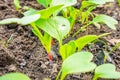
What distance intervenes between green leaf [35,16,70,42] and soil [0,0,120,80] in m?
0.14

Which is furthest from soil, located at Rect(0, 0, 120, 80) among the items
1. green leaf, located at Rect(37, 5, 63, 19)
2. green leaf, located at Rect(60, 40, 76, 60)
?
green leaf, located at Rect(37, 5, 63, 19)

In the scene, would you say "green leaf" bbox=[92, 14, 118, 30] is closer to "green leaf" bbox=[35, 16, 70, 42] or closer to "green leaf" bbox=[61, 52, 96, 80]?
"green leaf" bbox=[35, 16, 70, 42]

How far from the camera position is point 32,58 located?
1.22 meters

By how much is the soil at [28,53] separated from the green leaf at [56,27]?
0.14m

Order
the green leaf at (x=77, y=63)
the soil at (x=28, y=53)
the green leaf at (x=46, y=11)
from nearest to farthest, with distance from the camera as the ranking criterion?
1. the green leaf at (x=77, y=63)
2. the green leaf at (x=46, y=11)
3. the soil at (x=28, y=53)

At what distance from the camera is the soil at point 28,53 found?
115cm

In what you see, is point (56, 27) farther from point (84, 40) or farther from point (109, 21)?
point (109, 21)

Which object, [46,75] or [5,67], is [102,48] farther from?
[5,67]

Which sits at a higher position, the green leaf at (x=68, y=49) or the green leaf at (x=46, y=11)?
the green leaf at (x=46, y=11)

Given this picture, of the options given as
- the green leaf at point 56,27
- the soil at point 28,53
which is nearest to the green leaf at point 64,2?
the green leaf at point 56,27

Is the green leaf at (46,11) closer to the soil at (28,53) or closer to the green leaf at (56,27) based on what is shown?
the green leaf at (56,27)

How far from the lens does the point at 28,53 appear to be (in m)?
1.25

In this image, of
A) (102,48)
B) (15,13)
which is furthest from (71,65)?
(15,13)

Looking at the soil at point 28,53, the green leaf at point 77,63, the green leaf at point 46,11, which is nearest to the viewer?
the green leaf at point 77,63
